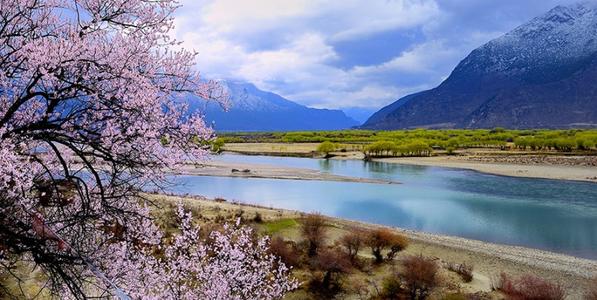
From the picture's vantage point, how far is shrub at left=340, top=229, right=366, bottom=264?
1981 centimetres

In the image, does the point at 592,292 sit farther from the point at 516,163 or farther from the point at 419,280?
the point at 516,163

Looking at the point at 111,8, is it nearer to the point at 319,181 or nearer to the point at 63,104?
the point at 63,104

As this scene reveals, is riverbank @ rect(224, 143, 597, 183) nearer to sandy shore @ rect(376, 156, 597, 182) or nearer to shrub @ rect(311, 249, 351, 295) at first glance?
sandy shore @ rect(376, 156, 597, 182)

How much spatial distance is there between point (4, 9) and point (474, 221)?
95.1ft

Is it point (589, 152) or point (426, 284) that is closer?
point (426, 284)

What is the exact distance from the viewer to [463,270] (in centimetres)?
1891

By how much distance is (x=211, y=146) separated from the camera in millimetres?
6012

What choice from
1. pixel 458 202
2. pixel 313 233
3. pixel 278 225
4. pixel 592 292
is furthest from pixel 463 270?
pixel 458 202

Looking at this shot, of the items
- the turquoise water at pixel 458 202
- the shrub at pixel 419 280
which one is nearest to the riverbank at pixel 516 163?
the turquoise water at pixel 458 202

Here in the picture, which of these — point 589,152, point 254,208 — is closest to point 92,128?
point 254,208

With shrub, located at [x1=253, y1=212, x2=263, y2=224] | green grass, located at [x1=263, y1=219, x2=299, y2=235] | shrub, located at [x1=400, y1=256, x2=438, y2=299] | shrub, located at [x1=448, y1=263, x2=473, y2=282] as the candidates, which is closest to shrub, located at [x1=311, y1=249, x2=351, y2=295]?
shrub, located at [x1=400, y1=256, x2=438, y2=299]

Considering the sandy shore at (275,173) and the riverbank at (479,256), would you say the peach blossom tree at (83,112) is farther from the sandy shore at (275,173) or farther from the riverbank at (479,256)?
the sandy shore at (275,173)

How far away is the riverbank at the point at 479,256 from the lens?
18645 millimetres

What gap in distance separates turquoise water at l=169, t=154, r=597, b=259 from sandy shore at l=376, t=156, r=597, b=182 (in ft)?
10.9
